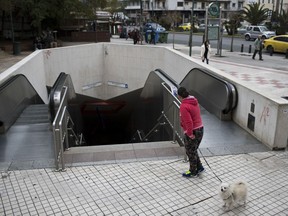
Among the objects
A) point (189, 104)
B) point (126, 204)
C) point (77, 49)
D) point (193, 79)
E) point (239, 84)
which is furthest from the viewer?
point (77, 49)

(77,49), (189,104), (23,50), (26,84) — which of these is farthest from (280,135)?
(23,50)

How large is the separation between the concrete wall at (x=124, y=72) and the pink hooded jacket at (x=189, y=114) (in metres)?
1.99

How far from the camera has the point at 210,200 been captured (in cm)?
480

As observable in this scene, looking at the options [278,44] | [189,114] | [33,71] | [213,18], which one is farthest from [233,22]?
[189,114]

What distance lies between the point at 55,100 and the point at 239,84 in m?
4.46

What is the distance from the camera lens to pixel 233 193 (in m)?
4.48

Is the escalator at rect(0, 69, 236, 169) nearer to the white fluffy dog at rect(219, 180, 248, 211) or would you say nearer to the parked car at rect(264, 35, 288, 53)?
the white fluffy dog at rect(219, 180, 248, 211)

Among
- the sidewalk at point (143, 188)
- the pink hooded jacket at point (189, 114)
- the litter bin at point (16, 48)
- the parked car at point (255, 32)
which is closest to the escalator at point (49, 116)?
the sidewalk at point (143, 188)

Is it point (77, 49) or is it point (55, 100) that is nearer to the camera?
point (55, 100)

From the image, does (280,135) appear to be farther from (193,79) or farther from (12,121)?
A: (12,121)

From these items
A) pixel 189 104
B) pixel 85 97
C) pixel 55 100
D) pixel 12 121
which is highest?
pixel 189 104

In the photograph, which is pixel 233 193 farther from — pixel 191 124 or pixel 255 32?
pixel 255 32

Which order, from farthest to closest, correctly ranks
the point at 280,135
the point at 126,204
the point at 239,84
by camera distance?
the point at 239,84
the point at 280,135
the point at 126,204

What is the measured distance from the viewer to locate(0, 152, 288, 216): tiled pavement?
459cm
